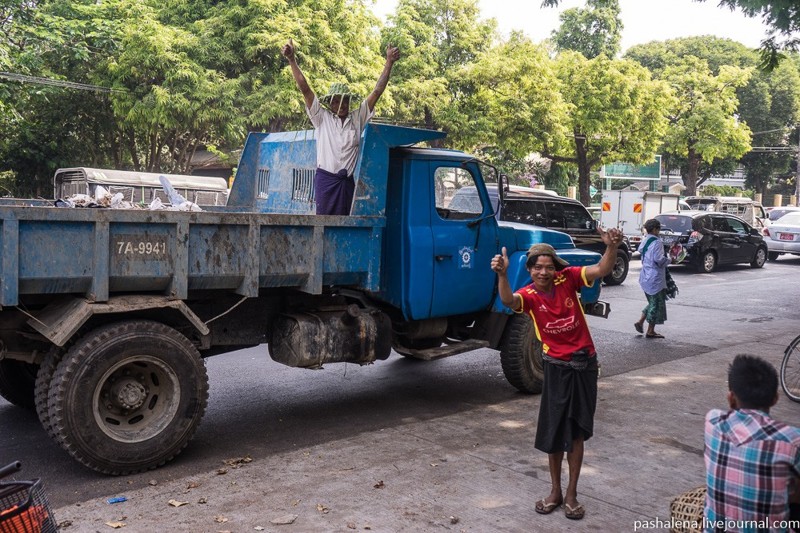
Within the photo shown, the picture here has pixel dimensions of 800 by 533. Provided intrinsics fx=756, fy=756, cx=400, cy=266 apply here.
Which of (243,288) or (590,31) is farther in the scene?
(590,31)

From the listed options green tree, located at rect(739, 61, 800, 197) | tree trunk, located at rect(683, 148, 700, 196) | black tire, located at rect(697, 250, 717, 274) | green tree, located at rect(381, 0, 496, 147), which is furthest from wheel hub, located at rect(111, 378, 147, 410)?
green tree, located at rect(739, 61, 800, 197)

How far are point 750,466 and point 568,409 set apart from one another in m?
1.65

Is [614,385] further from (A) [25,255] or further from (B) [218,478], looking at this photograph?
(A) [25,255]

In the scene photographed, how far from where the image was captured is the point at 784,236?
24.3 meters

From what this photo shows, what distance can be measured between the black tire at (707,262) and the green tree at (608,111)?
28.8 ft

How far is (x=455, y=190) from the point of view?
702cm

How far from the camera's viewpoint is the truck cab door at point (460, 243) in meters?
6.72

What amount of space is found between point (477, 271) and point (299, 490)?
2.90 m

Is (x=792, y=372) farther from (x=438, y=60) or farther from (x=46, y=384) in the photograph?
(x=438, y=60)

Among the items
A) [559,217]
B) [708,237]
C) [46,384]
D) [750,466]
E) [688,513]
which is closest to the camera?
[750,466]

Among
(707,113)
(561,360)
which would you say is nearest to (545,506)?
(561,360)

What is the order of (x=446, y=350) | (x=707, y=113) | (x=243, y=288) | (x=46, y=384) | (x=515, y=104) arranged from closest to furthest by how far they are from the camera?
(x=46, y=384), (x=243, y=288), (x=446, y=350), (x=515, y=104), (x=707, y=113)

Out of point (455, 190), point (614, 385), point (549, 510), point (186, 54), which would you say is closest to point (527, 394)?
point (614, 385)

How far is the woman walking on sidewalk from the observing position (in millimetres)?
10570
